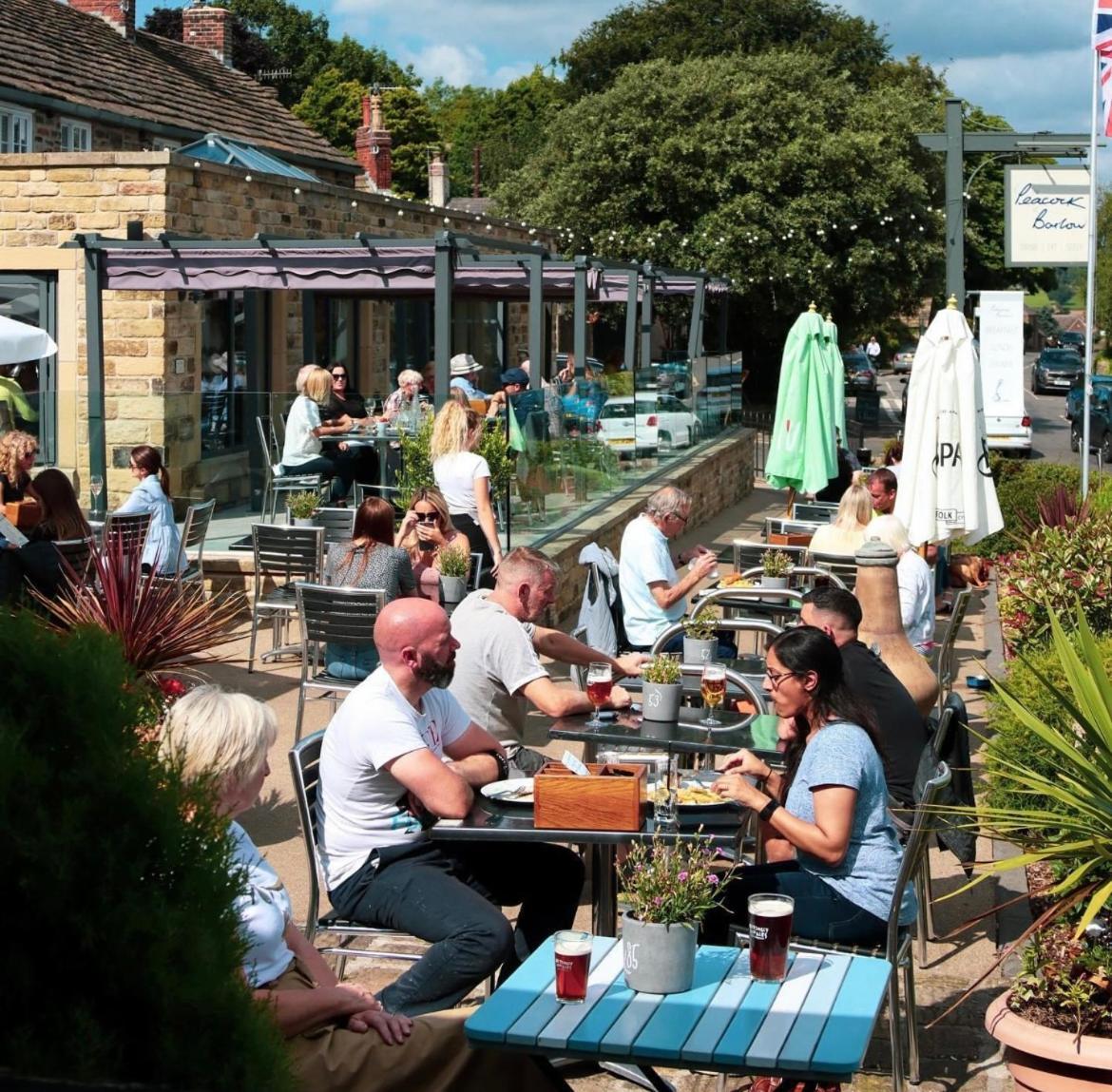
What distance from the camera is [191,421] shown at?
12.8m

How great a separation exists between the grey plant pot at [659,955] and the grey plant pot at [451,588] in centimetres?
563

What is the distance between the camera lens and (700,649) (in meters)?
7.19

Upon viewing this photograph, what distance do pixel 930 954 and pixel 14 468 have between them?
6.49 meters

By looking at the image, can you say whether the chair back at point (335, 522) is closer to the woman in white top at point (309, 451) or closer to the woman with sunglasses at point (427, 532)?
the woman in white top at point (309, 451)

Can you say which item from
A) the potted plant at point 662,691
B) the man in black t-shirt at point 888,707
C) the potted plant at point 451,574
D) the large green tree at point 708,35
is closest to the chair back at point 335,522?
the potted plant at point 451,574

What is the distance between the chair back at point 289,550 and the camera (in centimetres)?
1061

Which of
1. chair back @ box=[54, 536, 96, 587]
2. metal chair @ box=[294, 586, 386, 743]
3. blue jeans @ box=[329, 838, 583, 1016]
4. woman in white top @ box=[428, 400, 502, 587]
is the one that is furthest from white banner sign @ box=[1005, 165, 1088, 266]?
blue jeans @ box=[329, 838, 583, 1016]

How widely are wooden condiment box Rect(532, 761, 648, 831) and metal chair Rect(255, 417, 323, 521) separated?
8.57m

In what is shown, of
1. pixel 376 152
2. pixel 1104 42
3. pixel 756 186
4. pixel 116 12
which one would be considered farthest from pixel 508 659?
pixel 376 152

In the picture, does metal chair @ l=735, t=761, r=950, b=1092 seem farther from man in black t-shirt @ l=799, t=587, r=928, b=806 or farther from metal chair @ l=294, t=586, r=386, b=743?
metal chair @ l=294, t=586, r=386, b=743

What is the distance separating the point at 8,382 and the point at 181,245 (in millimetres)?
2364

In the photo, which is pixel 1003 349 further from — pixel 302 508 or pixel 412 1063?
pixel 412 1063

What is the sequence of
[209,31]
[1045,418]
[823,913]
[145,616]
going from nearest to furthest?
1. [823,913]
2. [145,616]
3. [209,31]
4. [1045,418]

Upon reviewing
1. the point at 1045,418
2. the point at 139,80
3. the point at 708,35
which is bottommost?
the point at 1045,418
